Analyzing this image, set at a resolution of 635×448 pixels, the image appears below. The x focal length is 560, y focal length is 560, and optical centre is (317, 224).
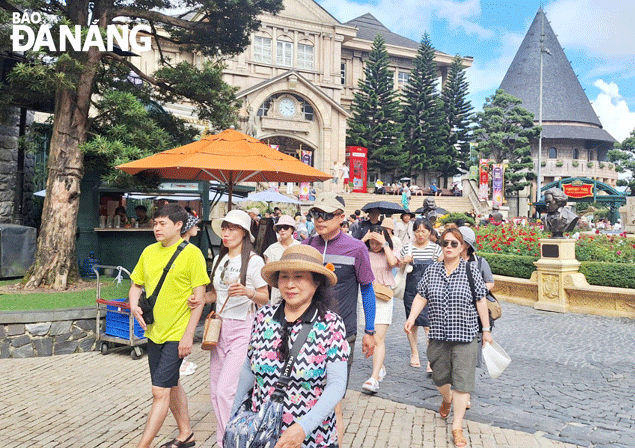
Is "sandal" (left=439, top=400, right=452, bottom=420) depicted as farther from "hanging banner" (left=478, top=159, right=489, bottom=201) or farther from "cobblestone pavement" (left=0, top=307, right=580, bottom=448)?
"hanging banner" (left=478, top=159, right=489, bottom=201)

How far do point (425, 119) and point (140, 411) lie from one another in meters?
47.8

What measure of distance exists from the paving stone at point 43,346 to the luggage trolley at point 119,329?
0.60 metres

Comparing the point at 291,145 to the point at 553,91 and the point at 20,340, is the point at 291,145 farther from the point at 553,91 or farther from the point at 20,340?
the point at 20,340

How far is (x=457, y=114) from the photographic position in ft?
169

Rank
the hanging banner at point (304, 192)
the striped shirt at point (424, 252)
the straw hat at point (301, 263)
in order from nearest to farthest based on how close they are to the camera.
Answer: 1. the straw hat at point (301, 263)
2. the striped shirt at point (424, 252)
3. the hanging banner at point (304, 192)

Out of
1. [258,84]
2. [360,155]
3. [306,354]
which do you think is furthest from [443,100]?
[306,354]

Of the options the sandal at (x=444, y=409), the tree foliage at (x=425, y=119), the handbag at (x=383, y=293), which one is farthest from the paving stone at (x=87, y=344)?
the tree foliage at (x=425, y=119)

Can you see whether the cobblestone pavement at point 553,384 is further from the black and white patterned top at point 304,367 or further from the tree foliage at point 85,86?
the tree foliage at point 85,86

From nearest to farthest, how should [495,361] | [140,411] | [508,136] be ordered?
[495,361] → [140,411] → [508,136]

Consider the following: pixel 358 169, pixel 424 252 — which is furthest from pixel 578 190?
pixel 424 252

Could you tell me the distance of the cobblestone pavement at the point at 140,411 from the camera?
451 centimetres

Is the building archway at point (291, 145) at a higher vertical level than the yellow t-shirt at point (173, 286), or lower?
higher

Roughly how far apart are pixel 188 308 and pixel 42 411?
2.30m

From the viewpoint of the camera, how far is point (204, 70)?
35.2ft
